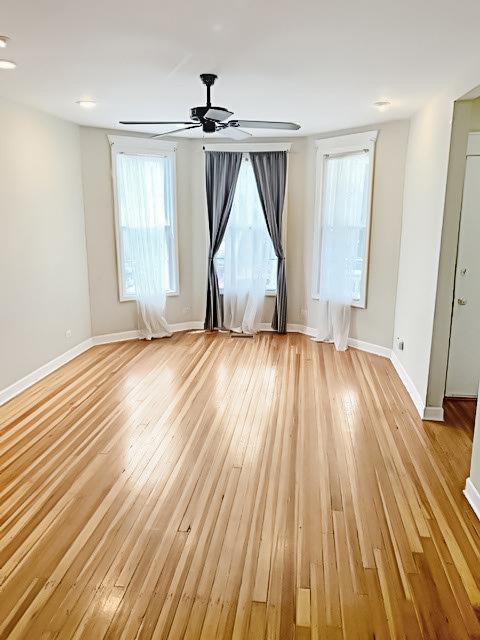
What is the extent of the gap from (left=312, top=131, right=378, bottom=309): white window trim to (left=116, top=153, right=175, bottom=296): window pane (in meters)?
2.01

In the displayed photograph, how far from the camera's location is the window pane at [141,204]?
229 inches

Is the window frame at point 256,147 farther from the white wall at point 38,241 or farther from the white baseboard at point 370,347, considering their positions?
the white wall at point 38,241

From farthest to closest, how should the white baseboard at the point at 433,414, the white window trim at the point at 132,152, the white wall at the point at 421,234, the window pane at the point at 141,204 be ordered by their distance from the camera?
the window pane at the point at 141,204 < the white window trim at the point at 132,152 < the white baseboard at the point at 433,414 < the white wall at the point at 421,234

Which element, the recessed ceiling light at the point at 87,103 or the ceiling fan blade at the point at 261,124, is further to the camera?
the recessed ceiling light at the point at 87,103

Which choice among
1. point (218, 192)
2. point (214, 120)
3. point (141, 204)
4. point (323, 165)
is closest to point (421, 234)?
point (323, 165)

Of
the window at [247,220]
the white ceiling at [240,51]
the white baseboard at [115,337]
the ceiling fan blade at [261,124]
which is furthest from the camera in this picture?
the window at [247,220]

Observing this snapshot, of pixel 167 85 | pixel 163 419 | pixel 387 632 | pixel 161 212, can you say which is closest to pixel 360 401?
pixel 163 419

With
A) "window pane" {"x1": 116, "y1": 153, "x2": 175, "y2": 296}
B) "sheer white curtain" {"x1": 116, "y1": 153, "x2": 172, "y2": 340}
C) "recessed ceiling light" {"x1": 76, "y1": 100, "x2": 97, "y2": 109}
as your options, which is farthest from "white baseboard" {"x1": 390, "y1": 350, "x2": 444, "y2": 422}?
"recessed ceiling light" {"x1": 76, "y1": 100, "x2": 97, "y2": 109}

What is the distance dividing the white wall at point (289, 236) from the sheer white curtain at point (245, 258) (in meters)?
0.29

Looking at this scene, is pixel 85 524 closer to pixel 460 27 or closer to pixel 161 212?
pixel 460 27

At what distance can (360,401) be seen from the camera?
4242mm

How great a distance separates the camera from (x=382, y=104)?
422 centimetres

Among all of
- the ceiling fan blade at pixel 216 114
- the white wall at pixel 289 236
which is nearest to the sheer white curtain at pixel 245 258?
the white wall at pixel 289 236

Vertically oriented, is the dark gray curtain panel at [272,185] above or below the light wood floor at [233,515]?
above
